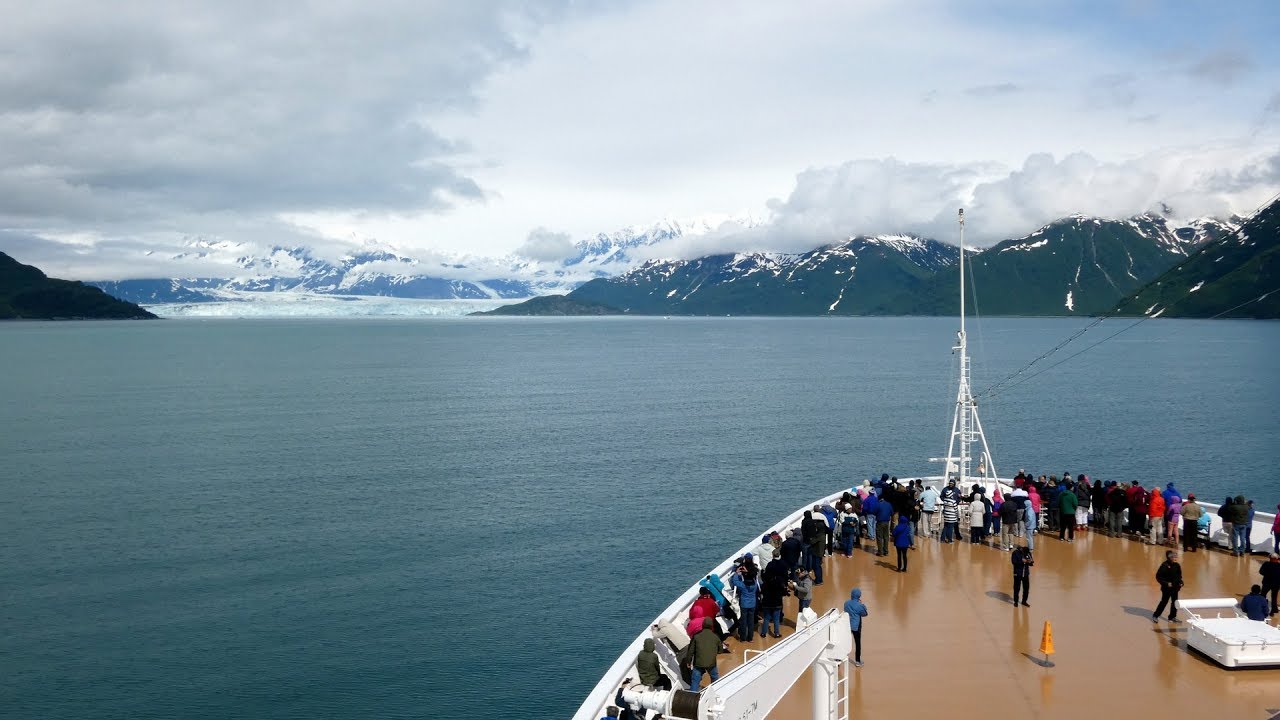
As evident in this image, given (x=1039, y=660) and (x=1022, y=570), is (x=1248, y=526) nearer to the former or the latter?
(x=1022, y=570)

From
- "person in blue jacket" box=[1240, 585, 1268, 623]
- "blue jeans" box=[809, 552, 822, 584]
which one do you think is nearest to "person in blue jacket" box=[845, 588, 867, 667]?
"blue jeans" box=[809, 552, 822, 584]

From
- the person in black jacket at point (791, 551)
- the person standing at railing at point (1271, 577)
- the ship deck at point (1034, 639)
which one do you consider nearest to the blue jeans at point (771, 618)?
the ship deck at point (1034, 639)

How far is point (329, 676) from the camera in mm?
24391

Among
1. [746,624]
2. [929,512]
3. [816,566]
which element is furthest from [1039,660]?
[929,512]

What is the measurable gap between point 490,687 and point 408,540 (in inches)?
578

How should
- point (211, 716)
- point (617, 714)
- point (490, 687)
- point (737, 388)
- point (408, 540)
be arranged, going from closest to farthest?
point (617, 714)
point (211, 716)
point (490, 687)
point (408, 540)
point (737, 388)

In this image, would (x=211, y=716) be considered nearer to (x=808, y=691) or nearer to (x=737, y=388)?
(x=808, y=691)

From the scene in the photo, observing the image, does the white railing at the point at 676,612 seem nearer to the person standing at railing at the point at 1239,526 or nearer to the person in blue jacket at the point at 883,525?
the person standing at railing at the point at 1239,526

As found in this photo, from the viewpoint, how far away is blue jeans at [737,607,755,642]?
17.1 metres

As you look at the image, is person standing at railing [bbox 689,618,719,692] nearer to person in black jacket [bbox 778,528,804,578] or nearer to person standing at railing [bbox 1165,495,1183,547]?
person in black jacket [bbox 778,528,804,578]

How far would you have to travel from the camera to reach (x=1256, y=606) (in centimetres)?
1641

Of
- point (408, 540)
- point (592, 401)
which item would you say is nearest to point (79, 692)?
point (408, 540)

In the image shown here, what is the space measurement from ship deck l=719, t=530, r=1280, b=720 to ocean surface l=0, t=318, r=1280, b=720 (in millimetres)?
9067

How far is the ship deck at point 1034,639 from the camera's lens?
14523mm
